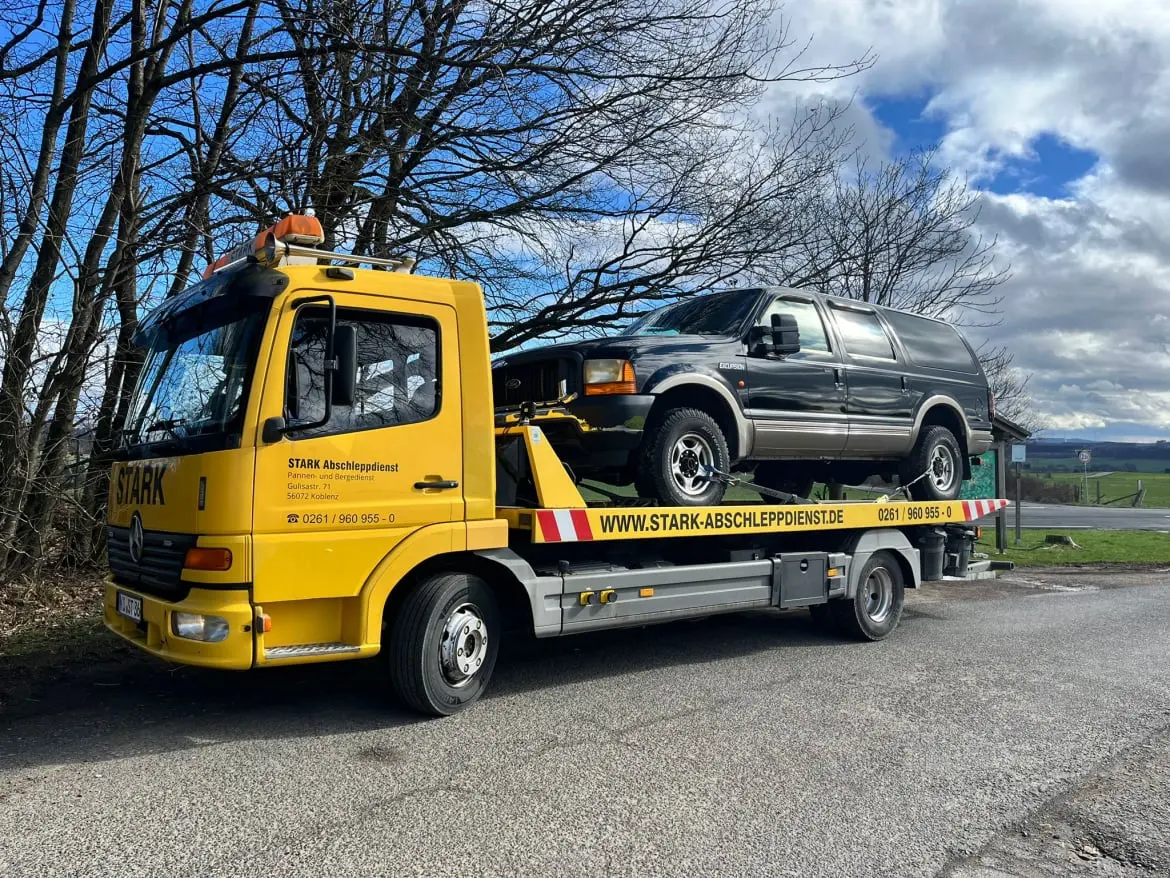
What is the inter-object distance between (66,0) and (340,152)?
10.4 ft

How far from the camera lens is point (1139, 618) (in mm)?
9508

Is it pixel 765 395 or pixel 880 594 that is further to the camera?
pixel 880 594

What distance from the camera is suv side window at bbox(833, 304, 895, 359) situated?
26.7 ft

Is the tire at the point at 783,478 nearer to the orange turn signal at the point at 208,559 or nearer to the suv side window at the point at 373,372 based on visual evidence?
the suv side window at the point at 373,372

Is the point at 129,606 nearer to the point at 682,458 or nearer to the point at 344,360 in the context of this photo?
the point at 344,360

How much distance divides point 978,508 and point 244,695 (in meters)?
7.18

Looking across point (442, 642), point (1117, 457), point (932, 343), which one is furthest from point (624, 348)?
point (1117, 457)

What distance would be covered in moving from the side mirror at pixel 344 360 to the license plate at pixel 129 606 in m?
1.69

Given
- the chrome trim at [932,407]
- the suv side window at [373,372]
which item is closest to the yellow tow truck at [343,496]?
the suv side window at [373,372]

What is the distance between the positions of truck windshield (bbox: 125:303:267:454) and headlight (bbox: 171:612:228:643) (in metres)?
0.95

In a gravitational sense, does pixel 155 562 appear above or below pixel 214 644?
above

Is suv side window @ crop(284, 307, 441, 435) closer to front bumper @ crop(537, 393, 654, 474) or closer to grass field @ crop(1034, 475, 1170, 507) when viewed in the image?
front bumper @ crop(537, 393, 654, 474)

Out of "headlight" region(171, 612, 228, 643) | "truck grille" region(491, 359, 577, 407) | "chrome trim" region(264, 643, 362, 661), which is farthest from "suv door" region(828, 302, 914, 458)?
"headlight" region(171, 612, 228, 643)

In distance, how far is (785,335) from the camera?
7.18 meters
